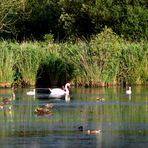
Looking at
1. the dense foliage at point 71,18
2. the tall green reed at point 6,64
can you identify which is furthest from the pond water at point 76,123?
the dense foliage at point 71,18

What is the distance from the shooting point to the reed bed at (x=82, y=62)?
137ft

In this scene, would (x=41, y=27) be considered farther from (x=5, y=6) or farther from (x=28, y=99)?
(x=28, y=99)

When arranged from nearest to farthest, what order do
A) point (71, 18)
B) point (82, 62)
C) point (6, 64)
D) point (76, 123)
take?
point (76, 123) < point (6, 64) < point (82, 62) < point (71, 18)

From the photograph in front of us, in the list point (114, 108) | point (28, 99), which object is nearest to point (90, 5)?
point (28, 99)

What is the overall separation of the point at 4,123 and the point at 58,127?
1.93 metres

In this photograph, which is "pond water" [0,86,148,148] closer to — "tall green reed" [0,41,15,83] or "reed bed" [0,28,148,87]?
"tall green reed" [0,41,15,83]

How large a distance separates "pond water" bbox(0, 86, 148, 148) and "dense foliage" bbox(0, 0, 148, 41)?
19.0m

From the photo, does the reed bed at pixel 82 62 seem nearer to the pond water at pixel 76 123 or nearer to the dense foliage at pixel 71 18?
the dense foliage at pixel 71 18

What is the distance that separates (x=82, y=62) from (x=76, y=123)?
19.9 meters

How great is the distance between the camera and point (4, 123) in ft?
74.1

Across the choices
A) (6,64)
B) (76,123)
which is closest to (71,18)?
(6,64)

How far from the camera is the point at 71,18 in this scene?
55688 millimetres

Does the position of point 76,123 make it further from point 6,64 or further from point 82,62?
point 82,62

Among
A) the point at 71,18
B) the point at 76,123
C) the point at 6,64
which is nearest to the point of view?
the point at 76,123
